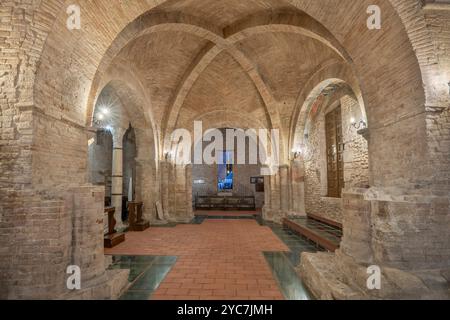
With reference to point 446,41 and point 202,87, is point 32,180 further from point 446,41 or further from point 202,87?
point 202,87

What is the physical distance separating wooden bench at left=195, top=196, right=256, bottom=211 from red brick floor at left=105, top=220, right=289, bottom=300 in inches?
267

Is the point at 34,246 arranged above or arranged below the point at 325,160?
below

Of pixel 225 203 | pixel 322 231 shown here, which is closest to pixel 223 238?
pixel 322 231

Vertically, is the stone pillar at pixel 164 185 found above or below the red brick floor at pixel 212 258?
above

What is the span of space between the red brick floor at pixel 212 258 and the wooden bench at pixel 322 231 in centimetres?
89

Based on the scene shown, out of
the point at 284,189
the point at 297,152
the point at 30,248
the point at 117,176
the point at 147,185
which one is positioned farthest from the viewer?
the point at 284,189

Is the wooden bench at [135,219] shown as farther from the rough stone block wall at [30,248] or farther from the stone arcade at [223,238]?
the rough stone block wall at [30,248]

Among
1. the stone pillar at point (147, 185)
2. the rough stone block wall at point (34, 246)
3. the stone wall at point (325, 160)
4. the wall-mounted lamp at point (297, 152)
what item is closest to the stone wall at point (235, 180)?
the stone wall at point (325, 160)

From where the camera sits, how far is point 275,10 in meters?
6.30

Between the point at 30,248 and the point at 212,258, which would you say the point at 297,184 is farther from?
the point at 30,248

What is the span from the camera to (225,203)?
15953 mm

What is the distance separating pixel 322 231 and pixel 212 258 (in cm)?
359

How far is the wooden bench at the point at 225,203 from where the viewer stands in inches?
619

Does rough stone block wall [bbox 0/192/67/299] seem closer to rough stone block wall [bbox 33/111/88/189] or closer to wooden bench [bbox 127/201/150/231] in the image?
rough stone block wall [bbox 33/111/88/189]
